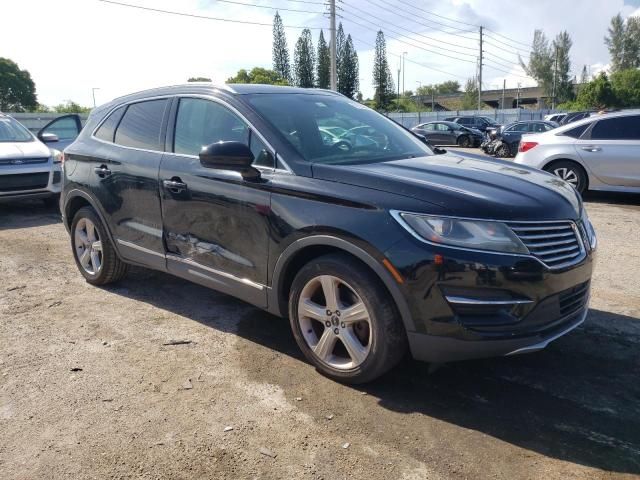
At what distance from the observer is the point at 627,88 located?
68.0 m

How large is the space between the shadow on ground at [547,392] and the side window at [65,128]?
9.79m

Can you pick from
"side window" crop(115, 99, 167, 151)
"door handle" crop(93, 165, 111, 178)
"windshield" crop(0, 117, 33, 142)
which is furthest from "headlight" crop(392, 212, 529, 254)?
"windshield" crop(0, 117, 33, 142)

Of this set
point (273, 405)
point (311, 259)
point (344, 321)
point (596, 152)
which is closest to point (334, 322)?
point (344, 321)

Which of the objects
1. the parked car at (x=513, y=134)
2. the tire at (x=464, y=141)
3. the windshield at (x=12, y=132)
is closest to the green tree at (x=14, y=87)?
the tire at (x=464, y=141)

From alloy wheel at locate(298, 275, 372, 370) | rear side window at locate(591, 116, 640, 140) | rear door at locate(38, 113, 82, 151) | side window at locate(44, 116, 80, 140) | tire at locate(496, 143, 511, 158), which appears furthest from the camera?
tire at locate(496, 143, 511, 158)

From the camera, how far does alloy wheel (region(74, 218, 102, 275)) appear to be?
16.5 ft

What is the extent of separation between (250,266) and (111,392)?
3.67 feet

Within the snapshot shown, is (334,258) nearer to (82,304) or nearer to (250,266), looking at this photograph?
(250,266)

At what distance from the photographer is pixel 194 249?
13.0 feet

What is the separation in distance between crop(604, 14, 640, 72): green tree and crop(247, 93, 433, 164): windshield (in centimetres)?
9441

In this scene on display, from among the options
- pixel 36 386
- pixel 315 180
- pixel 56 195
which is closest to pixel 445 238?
pixel 315 180

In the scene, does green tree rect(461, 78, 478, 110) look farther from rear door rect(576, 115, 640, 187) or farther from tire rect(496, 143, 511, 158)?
rear door rect(576, 115, 640, 187)

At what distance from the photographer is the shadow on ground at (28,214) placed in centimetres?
843

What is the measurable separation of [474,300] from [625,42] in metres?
96.8
